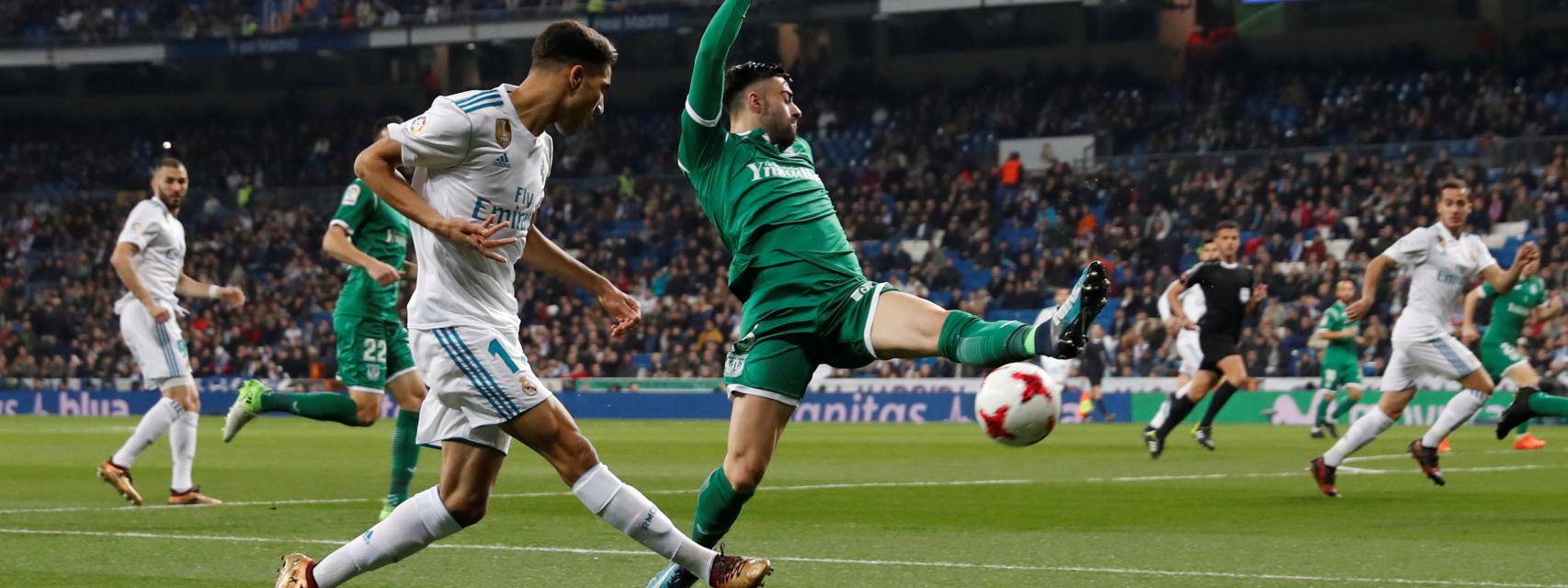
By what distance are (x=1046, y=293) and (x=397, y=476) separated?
2249 centimetres

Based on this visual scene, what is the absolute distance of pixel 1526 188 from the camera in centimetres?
3048

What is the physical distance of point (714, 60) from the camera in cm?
639

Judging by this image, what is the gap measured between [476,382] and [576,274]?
33.8 inches

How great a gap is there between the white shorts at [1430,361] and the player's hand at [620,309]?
7479 mm

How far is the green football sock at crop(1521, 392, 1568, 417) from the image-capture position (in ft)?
36.9

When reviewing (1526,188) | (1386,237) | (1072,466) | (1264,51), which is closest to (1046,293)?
(1386,237)

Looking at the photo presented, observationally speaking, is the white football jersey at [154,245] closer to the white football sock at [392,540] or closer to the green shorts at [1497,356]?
the white football sock at [392,540]

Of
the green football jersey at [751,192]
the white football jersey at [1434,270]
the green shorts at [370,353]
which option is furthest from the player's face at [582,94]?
the white football jersey at [1434,270]

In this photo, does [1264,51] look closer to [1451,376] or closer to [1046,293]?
[1046,293]

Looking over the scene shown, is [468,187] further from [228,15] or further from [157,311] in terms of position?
[228,15]

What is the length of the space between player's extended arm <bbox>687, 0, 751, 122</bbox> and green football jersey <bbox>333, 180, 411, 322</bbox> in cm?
394

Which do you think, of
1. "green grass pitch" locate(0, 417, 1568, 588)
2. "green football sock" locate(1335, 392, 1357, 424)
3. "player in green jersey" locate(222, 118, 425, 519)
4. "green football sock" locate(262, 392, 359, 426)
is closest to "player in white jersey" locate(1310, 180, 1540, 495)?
"green grass pitch" locate(0, 417, 1568, 588)

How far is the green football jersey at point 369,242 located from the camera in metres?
10.3

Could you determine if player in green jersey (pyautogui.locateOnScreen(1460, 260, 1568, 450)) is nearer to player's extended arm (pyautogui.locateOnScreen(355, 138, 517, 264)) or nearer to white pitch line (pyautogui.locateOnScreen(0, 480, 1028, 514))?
white pitch line (pyautogui.locateOnScreen(0, 480, 1028, 514))
